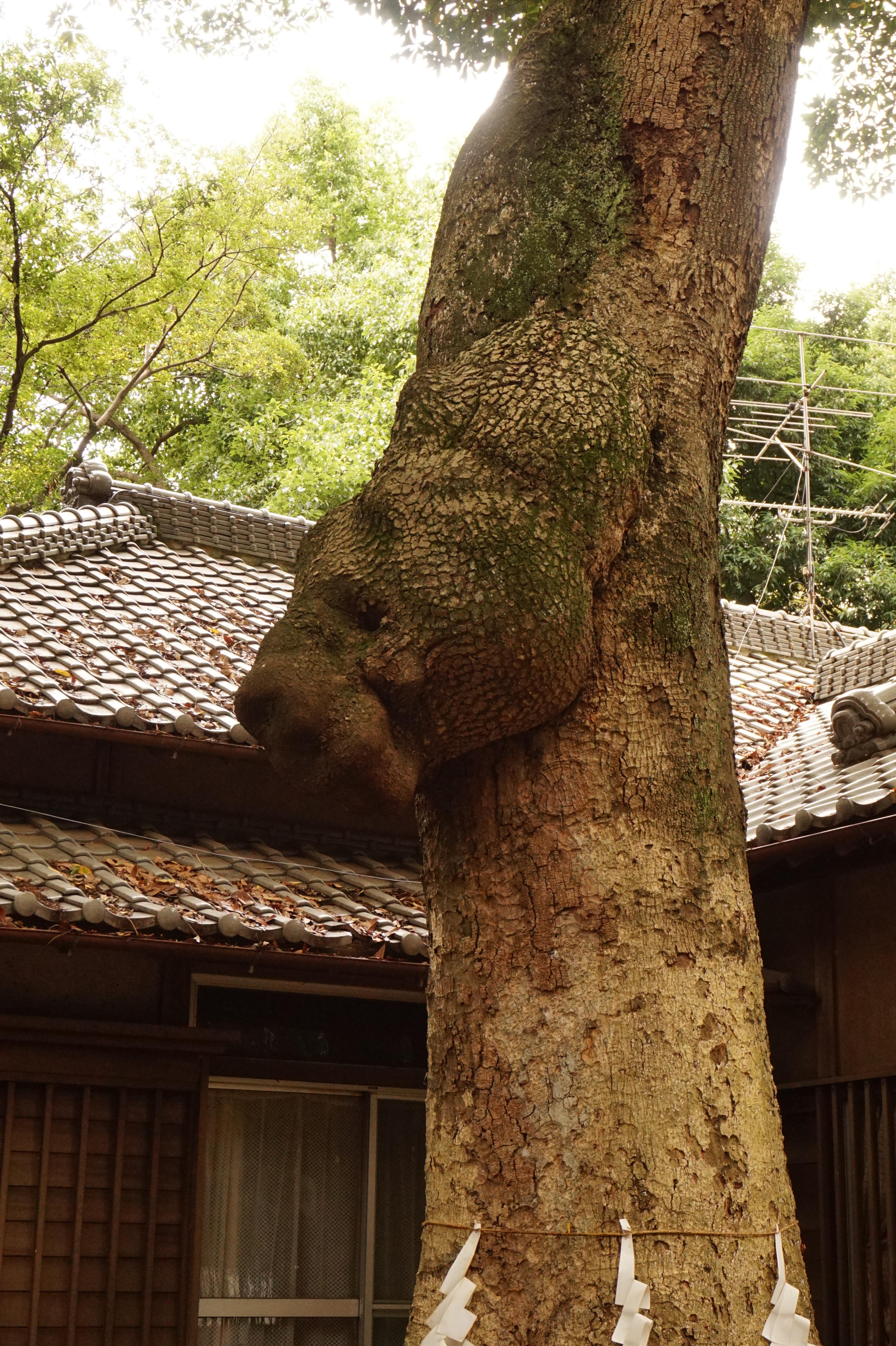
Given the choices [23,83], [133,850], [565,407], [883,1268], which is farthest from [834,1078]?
[23,83]

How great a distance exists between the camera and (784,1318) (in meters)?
2.70

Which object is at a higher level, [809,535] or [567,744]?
[809,535]

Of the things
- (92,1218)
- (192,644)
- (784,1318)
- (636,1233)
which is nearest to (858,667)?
(192,644)

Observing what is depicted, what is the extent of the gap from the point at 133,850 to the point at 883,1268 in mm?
4193

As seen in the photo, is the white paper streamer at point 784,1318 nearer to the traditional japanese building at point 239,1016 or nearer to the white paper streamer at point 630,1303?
the white paper streamer at point 630,1303

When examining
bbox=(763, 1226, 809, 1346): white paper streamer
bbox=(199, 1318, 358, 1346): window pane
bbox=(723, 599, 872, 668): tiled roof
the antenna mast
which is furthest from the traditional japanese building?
the antenna mast

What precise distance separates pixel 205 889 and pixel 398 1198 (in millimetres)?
2062

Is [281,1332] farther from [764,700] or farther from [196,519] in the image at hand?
[764,700]

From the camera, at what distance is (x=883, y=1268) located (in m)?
5.89

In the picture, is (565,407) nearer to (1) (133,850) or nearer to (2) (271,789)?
(1) (133,850)

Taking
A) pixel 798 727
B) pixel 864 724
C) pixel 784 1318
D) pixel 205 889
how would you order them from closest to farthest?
pixel 784 1318 → pixel 205 889 → pixel 864 724 → pixel 798 727

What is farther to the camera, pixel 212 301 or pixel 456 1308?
pixel 212 301

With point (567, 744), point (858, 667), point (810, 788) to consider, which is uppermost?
point (858, 667)

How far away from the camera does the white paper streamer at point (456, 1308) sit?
107 inches
